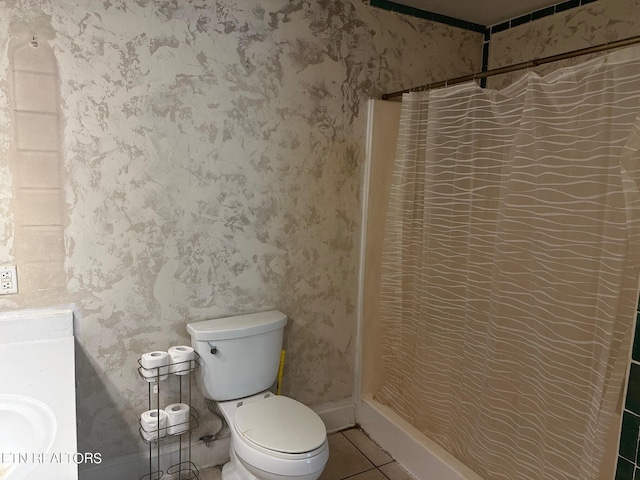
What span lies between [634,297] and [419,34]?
1.70 metres

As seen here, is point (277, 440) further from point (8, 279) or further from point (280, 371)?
point (8, 279)

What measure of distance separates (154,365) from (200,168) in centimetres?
83

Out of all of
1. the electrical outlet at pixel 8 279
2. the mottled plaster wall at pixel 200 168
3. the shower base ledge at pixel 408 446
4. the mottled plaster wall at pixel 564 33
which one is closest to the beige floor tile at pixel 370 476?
the shower base ledge at pixel 408 446

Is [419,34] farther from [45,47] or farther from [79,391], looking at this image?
[79,391]

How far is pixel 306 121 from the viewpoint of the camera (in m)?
2.18

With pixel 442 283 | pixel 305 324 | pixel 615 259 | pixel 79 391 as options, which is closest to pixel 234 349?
pixel 305 324

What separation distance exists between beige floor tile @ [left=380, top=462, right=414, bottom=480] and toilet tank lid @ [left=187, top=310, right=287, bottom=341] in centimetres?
85

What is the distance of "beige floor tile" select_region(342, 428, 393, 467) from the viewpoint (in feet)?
7.48

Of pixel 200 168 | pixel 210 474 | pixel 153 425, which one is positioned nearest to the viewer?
pixel 153 425

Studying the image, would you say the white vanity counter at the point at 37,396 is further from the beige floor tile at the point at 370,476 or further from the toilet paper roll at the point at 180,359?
the beige floor tile at the point at 370,476

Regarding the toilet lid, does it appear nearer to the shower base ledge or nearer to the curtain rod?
the shower base ledge

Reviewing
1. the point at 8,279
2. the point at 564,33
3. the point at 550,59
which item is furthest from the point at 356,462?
the point at 564,33

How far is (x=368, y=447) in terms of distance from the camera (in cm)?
238

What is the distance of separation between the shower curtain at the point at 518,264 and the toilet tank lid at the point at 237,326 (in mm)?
595
